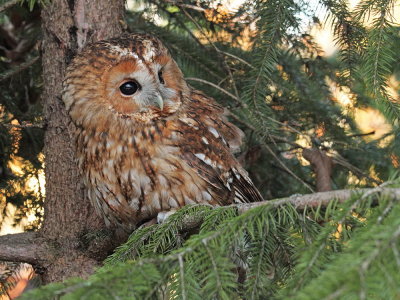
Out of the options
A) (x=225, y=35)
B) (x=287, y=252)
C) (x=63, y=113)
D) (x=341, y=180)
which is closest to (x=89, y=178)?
(x=63, y=113)

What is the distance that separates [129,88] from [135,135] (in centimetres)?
19

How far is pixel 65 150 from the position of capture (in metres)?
2.21

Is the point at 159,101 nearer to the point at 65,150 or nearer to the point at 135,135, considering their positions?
the point at 135,135

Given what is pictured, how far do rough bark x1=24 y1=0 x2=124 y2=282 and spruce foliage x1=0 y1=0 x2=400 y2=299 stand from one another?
4.6 inches

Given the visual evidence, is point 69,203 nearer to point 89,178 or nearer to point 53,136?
point 89,178

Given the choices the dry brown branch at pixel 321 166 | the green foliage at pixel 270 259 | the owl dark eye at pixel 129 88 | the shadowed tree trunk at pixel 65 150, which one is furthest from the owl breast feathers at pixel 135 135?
the dry brown branch at pixel 321 166

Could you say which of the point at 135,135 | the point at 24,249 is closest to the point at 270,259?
the point at 135,135

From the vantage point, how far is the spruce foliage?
38.8 inches

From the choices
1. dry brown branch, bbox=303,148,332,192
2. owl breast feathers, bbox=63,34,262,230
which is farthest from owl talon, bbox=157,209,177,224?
dry brown branch, bbox=303,148,332,192

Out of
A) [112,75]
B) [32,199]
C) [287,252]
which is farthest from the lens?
[32,199]

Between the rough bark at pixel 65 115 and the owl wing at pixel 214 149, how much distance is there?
0.50 metres

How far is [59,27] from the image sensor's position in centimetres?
220

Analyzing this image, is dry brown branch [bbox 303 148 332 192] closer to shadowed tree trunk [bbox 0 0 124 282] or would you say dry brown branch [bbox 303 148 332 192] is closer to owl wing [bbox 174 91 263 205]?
owl wing [bbox 174 91 263 205]

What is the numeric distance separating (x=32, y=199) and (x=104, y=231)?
0.60 metres
